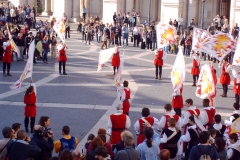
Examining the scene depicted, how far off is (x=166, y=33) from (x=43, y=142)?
11320 mm

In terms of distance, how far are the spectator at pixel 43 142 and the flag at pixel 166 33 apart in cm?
1099

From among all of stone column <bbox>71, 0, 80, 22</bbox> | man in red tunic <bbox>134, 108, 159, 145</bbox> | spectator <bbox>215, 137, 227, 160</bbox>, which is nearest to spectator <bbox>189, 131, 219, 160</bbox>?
spectator <bbox>215, 137, 227, 160</bbox>

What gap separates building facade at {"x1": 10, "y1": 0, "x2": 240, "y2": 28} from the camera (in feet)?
114

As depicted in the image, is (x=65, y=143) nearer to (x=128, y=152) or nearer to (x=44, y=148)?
(x=44, y=148)

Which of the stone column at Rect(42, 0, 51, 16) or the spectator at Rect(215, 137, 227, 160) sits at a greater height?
the stone column at Rect(42, 0, 51, 16)

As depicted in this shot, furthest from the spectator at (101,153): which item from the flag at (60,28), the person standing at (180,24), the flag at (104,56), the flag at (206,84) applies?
the person standing at (180,24)

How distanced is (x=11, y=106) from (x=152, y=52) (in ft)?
50.5

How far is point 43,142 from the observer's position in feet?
29.7

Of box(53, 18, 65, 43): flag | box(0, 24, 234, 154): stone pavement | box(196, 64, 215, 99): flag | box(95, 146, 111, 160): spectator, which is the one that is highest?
box(53, 18, 65, 43): flag

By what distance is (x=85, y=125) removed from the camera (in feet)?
47.1

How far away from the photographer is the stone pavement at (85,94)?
1500cm

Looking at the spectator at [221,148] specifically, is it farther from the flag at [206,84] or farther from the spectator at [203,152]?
the flag at [206,84]

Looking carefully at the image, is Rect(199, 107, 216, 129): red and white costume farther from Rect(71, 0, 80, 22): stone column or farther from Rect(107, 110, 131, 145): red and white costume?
Rect(71, 0, 80, 22): stone column

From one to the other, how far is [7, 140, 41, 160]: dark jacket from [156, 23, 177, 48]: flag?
459 inches
